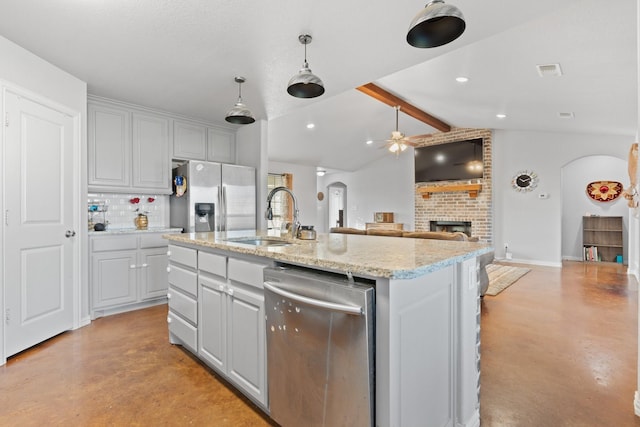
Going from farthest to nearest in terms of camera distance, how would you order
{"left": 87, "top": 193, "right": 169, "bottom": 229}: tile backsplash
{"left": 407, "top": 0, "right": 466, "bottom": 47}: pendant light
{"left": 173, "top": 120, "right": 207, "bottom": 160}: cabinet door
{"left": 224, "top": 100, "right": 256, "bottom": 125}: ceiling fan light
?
{"left": 173, "top": 120, "right": 207, "bottom": 160}: cabinet door, {"left": 87, "top": 193, "right": 169, "bottom": 229}: tile backsplash, {"left": 224, "top": 100, "right": 256, "bottom": 125}: ceiling fan light, {"left": 407, "top": 0, "right": 466, "bottom": 47}: pendant light

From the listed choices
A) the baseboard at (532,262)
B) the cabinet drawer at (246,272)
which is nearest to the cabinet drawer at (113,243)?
the cabinet drawer at (246,272)

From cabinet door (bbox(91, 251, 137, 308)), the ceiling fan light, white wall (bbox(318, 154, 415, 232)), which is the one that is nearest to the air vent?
the ceiling fan light

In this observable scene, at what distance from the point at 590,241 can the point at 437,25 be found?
7.66 m

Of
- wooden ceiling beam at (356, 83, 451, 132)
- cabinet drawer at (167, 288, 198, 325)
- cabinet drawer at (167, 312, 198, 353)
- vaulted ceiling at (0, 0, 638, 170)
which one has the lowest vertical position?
cabinet drawer at (167, 312, 198, 353)

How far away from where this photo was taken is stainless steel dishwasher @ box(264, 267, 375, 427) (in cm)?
115

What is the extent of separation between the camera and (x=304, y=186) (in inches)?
357

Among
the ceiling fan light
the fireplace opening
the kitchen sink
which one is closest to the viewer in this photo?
the kitchen sink

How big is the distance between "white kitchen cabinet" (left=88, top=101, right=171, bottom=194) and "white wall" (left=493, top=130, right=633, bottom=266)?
6.51 meters

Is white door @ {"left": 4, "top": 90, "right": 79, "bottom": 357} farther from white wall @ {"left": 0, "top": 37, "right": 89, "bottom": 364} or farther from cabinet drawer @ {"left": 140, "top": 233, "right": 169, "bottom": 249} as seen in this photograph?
cabinet drawer @ {"left": 140, "top": 233, "right": 169, "bottom": 249}

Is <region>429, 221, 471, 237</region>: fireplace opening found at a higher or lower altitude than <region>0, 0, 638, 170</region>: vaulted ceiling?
lower

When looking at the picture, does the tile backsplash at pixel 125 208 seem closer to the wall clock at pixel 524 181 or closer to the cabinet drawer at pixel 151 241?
the cabinet drawer at pixel 151 241

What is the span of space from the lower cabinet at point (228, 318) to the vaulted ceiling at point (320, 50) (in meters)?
1.60

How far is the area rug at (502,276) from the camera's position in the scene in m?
4.46

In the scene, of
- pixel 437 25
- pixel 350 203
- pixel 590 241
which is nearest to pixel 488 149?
pixel 590 241
